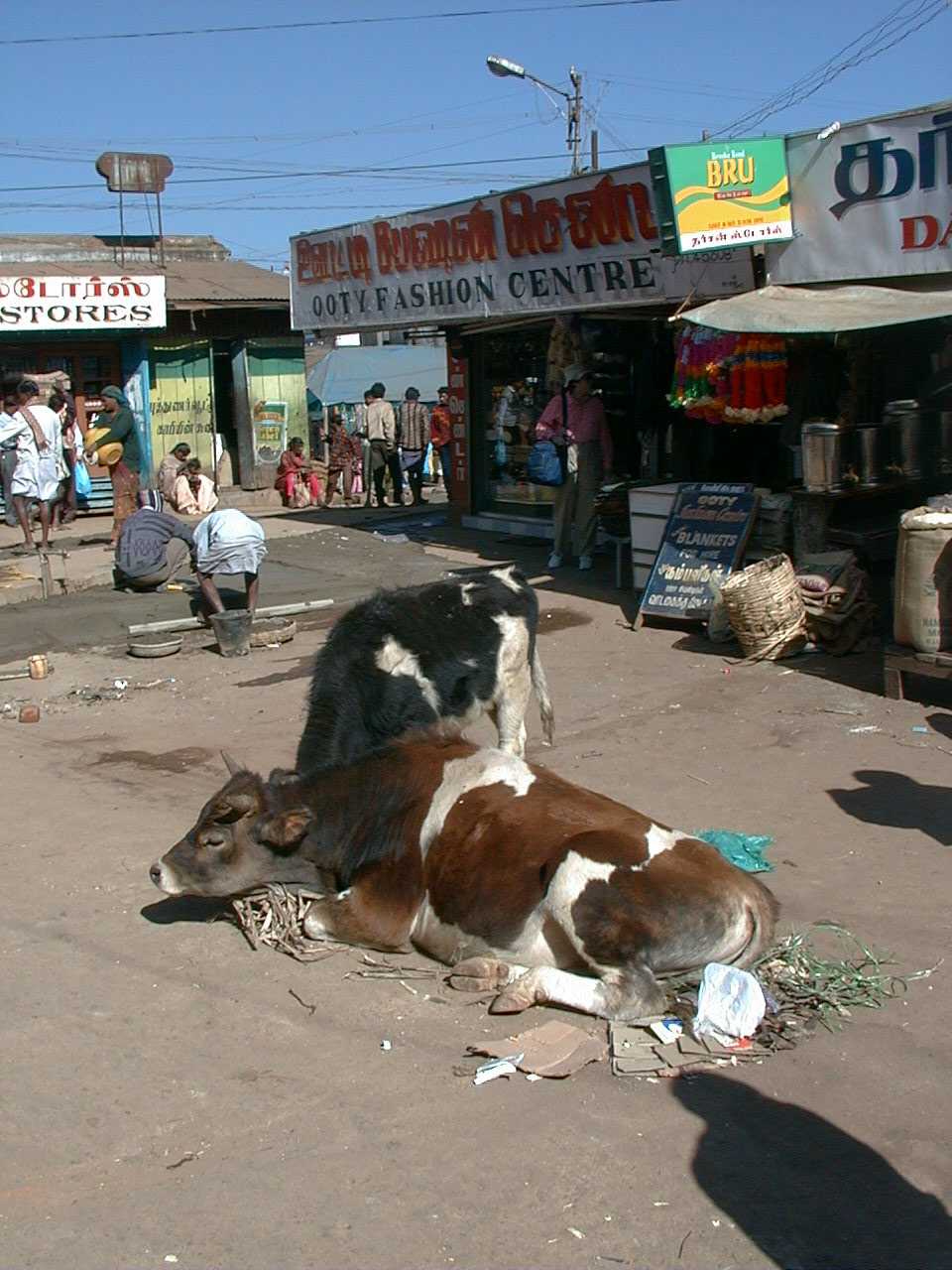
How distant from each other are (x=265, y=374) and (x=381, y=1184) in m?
19.3

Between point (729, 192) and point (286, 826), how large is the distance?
7.09 meters

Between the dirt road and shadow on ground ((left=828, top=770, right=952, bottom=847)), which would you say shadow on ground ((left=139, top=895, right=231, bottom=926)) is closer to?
the dirt road

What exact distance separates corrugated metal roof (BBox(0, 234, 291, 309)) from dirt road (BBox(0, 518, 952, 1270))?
1453 centimetres

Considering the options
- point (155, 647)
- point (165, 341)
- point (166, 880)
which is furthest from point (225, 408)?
point (166, 880)

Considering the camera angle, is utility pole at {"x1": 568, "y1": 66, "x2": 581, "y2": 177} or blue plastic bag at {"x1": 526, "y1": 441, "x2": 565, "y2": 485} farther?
utility pole at {"x1": 568, "y1": 66, "x2": 581, "y2": 177}

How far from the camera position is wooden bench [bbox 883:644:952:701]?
8.62 m

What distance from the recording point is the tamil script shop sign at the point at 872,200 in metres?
9.61

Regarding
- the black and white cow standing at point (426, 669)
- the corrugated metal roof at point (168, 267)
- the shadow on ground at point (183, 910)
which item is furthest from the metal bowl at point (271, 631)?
the corrugated metal roof at point (168, 267)

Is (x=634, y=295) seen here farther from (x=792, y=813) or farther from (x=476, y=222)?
(x=792, y=813)

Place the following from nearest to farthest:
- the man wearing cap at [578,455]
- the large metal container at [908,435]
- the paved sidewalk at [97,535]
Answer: the large metal container at [908,435], the man wearing cap at [578,455], the paved sidewalk at [97,535]

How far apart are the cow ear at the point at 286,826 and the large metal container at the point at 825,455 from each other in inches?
248

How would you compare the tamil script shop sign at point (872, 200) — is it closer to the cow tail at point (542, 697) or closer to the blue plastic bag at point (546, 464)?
the blue plastic bag at point (546, 464)

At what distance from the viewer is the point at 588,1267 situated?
3416 mm

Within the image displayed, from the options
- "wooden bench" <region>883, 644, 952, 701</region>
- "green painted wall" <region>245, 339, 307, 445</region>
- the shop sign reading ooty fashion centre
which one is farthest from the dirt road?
"green painted wall" <region>245, 339, 307, 445</region>
